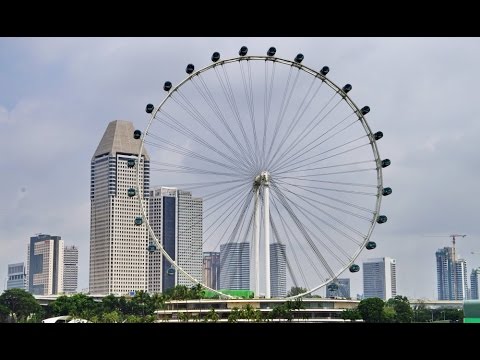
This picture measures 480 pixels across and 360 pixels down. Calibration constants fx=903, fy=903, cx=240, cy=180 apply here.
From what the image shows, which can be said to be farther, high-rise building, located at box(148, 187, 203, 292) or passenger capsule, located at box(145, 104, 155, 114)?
high-rise building, located at box(148, 187, 203, 292)

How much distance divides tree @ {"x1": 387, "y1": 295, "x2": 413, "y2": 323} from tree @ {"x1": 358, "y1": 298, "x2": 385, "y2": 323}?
13.4 metres

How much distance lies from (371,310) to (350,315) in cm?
1541

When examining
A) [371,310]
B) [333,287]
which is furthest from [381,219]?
[371,310]

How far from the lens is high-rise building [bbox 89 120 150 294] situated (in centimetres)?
18025

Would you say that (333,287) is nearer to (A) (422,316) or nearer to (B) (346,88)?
(B) (346,88)

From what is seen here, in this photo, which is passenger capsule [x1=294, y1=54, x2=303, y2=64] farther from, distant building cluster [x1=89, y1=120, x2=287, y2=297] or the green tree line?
distant building cluster [x1=89, y1=120, x2=287, y2=297]

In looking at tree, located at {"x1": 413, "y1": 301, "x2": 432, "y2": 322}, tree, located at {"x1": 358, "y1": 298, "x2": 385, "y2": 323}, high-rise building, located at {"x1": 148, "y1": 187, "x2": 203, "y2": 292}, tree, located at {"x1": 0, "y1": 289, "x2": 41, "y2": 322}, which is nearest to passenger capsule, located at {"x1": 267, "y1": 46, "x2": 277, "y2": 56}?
tree, located at {"x1": 358, "y1": 298, "x2": 385, "y2": 323}

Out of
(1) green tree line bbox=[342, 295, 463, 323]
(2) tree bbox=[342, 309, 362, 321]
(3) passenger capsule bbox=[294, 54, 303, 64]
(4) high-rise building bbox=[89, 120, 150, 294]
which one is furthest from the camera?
(4) high-rise building bbox=[89, 120, 150, 294]

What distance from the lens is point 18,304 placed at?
114 meters

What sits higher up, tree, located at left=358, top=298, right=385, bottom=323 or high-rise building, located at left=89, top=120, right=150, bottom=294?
high-rise building, located at left=89, top=120, right=150, bottom=294

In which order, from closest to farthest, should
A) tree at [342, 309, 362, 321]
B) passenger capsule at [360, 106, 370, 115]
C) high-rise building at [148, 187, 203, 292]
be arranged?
passenger capsule at [360, 106, 370, 115] < tree at [342, 309, 362, 321] < high-rise building at [148, 187, 203, 292]
